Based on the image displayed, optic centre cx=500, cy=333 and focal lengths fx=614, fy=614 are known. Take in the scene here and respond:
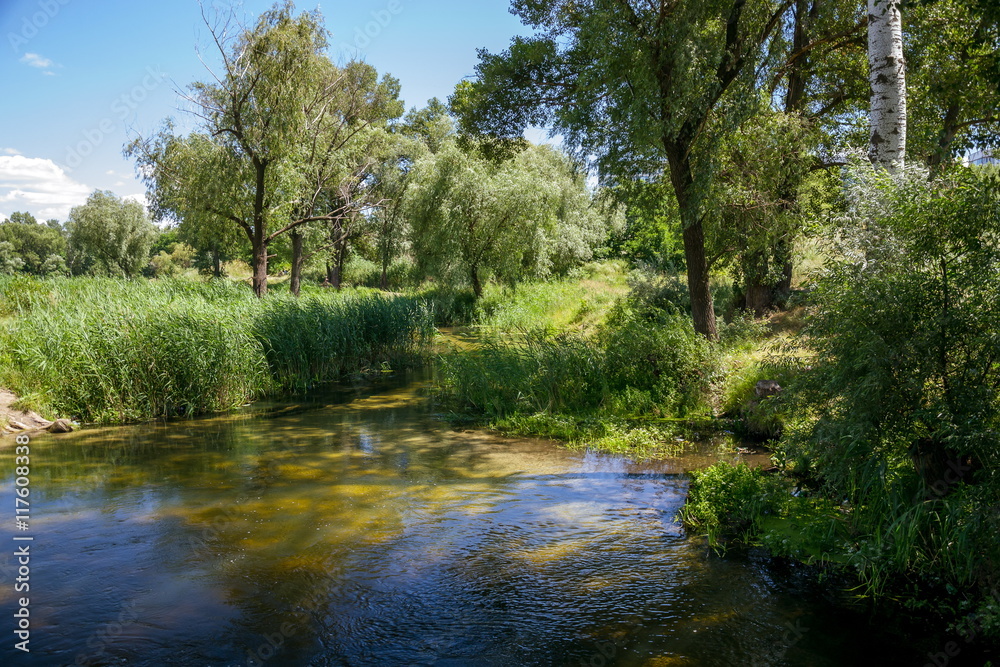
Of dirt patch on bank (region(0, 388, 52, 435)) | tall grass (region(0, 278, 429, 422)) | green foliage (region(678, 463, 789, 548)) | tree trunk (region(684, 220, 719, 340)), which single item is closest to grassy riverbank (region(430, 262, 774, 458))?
tree trunk (region(684, 220, 719, 340))

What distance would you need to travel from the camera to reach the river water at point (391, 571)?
4.43m

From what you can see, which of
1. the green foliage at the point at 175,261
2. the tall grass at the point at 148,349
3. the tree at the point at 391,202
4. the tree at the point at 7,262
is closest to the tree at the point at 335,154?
the tree at the point at 391,202

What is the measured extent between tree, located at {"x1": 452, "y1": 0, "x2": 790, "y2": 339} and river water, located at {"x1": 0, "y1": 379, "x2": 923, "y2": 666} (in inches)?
211

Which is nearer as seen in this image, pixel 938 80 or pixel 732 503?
pixel 732 503

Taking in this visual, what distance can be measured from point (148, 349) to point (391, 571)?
854 cm

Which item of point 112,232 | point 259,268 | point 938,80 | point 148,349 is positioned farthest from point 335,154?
point 112,232

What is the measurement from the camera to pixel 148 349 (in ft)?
38.3

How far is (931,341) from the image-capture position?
4598 millimetres

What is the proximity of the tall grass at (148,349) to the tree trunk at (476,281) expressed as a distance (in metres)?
11.1

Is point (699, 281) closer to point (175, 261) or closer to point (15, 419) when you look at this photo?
point (15, 419)

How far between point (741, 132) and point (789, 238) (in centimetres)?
256

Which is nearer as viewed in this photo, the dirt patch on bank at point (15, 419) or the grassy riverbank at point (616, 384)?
the grassy riverbank at point (616, 384)

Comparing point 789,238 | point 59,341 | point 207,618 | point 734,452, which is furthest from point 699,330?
point 59,341

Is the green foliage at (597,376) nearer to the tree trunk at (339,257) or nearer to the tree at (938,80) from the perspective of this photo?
the tree at (938,80)
